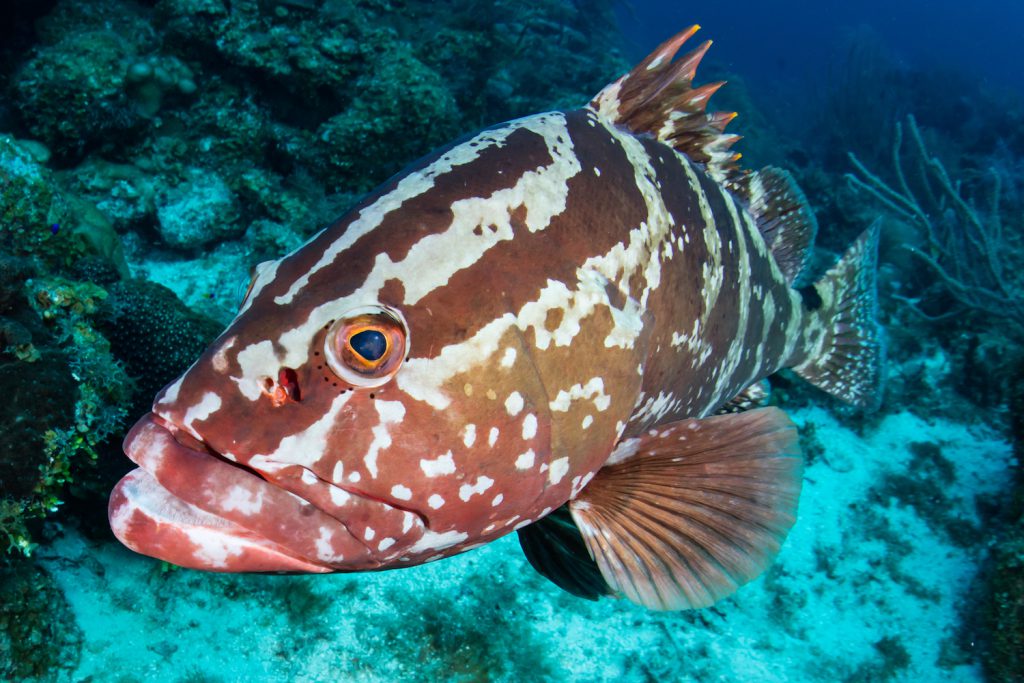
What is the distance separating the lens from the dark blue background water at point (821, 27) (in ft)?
179

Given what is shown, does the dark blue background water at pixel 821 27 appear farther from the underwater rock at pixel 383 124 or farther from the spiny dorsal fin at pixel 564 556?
the spiny dorsal fin at pixel 564 556

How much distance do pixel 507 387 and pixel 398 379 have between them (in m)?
0.35

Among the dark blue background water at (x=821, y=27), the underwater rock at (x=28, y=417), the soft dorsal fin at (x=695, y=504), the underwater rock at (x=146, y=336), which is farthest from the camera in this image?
the dark blue background water at (x=821, y=27)

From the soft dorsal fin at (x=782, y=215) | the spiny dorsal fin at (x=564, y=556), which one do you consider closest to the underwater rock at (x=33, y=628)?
the spiny dorsal fin at (x=564, y=556)

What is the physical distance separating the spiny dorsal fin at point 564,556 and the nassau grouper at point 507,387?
0.01 metres

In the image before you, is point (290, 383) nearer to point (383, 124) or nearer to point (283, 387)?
point (283, 387)

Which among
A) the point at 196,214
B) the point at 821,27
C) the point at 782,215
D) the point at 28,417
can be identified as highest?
the point at 821,27

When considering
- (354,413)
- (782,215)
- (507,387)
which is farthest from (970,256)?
(354,413)

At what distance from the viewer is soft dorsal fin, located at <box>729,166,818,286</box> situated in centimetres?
361

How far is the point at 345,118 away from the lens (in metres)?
7.91

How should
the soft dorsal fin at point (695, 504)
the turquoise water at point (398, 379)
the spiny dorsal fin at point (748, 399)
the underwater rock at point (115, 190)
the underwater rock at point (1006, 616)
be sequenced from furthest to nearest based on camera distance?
1. the underwater rock at point (115, 190)
2. the underwater rock at point (1006, 616)
3. the spiny dorsal fin at point (748, 399)
4. the soft dorsal fin at point (695, 504)
5. the turquoise water at point (398, 379)

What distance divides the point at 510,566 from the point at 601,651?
0.97 meters

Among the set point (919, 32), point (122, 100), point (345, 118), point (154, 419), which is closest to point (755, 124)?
point (345, 118)

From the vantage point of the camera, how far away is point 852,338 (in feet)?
15.2
